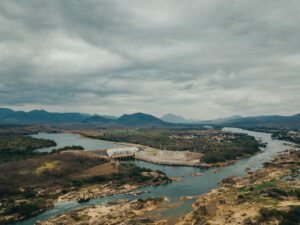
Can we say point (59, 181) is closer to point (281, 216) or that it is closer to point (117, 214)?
point (117, 214)

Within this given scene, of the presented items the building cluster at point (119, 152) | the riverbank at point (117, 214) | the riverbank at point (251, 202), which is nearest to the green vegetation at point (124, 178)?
the riverbank at point (117, 214)

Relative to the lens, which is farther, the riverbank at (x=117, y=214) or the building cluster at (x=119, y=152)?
the building cluster at (x=119, y=152)

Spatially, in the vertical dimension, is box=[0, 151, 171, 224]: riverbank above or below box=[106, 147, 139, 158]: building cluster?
below

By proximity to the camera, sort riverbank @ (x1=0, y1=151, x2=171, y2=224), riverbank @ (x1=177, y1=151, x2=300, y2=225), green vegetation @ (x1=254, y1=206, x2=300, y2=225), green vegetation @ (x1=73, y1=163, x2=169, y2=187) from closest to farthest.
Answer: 1. green vegetation @ (x1=254, y1=206, x2=300, y2=225)
2. riverbank @ (x1=177, y1=151, x2=300, y2=225)
3. riverbank @ (x1=0, y1=151, x2=171, y2=224)
4. green vegetation @ (x1=73, y1=163, x2=169, y2=187)

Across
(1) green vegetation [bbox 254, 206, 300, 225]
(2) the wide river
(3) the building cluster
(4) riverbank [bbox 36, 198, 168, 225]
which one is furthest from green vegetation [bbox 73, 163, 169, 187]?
(1) green vegetation [bbox 254, 206, 300, 225]

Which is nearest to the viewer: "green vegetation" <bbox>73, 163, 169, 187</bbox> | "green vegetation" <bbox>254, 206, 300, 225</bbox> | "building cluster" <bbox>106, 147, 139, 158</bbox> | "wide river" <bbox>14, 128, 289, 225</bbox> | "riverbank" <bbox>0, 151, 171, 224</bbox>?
"green vegetation" <bbox>254, 206, 300, 225</bbox>

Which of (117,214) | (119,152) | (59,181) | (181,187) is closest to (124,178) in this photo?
(59,181)

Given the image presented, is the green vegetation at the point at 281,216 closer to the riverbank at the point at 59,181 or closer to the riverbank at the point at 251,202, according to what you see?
the riverbank at the point at 251,202

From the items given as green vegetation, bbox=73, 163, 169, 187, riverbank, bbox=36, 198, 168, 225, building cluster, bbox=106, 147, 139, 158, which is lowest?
riverbank, bbox=36, 198, 168, 225

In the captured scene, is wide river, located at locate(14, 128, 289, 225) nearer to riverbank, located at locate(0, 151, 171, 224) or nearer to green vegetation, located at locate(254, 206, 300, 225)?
riverbank, located at locate(0, 151, 171, 224)
